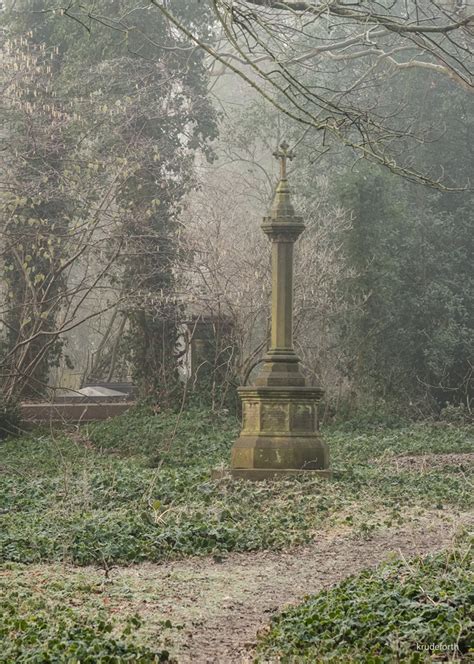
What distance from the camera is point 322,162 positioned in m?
27.8

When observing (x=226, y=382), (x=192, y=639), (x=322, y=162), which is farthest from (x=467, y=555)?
(x=322, y=162)

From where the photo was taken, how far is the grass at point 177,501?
849cm

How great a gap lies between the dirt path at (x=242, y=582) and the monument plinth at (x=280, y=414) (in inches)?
125

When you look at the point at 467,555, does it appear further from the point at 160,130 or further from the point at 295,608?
the point at 160,130

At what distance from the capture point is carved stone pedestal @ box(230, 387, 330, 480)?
42.1ft

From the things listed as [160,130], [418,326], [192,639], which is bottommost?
[192,639]

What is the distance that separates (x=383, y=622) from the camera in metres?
5.22

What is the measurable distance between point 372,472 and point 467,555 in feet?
22.8

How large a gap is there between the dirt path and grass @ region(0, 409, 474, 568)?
30cm

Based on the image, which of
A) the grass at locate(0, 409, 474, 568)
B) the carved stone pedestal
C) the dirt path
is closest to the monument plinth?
the carved stone pedestal

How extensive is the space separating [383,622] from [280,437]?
7.69m


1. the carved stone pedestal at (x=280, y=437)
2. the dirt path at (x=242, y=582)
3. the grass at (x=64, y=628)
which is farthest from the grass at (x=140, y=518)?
the carved stone pedestal at (x=280, y=437)

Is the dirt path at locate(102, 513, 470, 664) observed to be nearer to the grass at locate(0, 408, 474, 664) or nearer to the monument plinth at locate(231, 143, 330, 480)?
the grass at locate(0, 408, 474, 664)

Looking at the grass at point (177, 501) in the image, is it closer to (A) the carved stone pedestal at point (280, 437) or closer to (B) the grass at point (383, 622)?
(A) the carved stone pedestal at point (280, 437)
